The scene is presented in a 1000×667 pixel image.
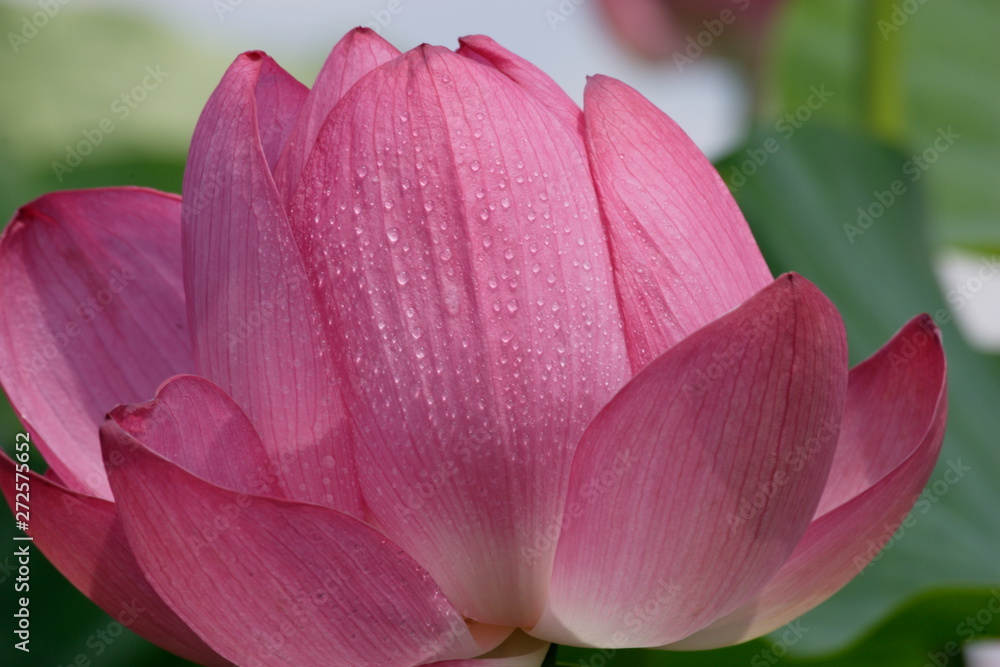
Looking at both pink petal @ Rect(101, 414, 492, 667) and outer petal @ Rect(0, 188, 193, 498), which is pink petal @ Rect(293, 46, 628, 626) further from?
outer petal @ Rect(0, 188, 193, 498)

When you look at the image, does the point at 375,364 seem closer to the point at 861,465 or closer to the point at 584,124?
the point at 584,124

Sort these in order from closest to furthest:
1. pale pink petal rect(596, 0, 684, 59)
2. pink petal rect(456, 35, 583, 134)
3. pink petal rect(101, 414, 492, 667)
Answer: pink petal rect(101, 414, 492, 667) < pink petal rect(456, 35, 583, 134) < pale pink petal rect(596, 0, 684, 59)

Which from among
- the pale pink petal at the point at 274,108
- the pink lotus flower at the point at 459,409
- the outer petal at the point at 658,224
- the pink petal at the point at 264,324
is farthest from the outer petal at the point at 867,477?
the pale pink petal at the point at 274,108

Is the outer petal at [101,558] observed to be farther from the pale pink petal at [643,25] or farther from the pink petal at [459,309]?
the pale pink petal at [643,25]

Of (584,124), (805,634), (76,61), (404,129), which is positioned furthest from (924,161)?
(76,61)

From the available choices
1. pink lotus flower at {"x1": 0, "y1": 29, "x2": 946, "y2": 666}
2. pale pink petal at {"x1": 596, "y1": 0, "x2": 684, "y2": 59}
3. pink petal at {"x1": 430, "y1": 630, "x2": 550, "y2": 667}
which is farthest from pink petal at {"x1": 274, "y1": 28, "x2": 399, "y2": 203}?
pale pink petal at {"x1": 596, "y1": 0, "x2": 684, "y2": 59}

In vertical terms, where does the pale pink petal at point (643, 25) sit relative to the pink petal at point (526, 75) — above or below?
above

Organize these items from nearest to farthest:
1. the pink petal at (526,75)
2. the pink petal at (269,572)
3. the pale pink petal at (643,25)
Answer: the pink petal at (269,572), the pink petal at (526,75), the pale pink petal at (643,25)
